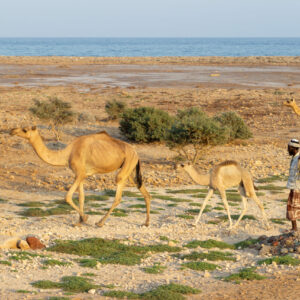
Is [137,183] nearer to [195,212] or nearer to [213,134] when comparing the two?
[195,212]

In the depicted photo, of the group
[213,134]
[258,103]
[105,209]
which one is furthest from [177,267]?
[258,103]

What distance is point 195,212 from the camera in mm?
14195

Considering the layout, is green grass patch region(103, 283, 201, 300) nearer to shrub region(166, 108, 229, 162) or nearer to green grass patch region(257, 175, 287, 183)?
green grass patch region(257, 175, 287, 183)

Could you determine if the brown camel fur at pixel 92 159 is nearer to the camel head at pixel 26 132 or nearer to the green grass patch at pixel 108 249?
the camel head at pixel 26 132

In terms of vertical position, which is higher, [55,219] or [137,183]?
[137,183]

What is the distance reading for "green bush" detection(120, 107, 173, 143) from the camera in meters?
23.3

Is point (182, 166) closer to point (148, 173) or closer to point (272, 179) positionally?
point (148, 173)

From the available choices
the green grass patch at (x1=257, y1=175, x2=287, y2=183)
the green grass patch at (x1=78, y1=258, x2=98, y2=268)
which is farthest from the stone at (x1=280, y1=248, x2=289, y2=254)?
the green grass patch at (x1=257, y1=175, x2=287, y2=183)

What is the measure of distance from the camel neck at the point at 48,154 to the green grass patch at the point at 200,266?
12.7 feet

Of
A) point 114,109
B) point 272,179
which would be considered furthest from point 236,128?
point 114,109

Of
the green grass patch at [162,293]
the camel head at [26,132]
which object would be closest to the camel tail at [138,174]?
the camel head at [26,132]

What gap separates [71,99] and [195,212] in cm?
2362

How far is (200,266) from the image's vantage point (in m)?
9.88

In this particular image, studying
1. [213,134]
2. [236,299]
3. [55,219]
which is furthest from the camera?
[213,134]
